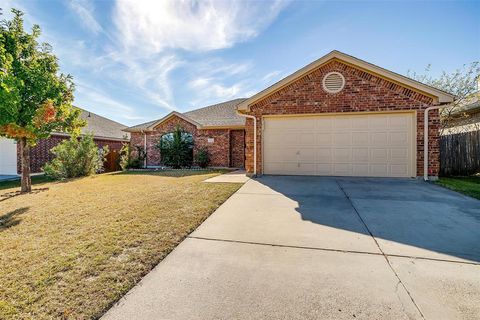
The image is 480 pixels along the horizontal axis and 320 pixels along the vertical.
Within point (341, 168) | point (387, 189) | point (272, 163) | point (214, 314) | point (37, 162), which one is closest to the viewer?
point (214, 314)

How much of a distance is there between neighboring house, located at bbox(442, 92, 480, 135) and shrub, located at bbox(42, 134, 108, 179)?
61.2 ft

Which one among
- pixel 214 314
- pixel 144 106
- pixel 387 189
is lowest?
pixel 214 314

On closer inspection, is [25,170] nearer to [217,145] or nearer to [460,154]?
[217,145]

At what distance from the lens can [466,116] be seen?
12.0 m

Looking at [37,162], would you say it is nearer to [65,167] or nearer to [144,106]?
[65,167]

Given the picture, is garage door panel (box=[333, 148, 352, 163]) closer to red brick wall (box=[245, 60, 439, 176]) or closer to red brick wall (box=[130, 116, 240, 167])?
red brick wall (box=[245, 60, 439, 176])

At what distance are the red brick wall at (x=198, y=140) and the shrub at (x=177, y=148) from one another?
0.39 m

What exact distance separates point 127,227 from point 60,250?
35.7 inches

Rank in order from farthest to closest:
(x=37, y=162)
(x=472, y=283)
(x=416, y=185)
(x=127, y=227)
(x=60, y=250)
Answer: (x=37, y=162) < (x=416, y=185) < (x=127, y=227) < (x=60, y=250) < (x=472, y=283)

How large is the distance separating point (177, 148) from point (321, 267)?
12.9 meters

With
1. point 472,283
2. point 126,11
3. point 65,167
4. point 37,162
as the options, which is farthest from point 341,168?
point 37,162

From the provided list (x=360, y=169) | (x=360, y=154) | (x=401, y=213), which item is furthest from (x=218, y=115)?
(x=401, y=213)

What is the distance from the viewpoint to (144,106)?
62.1 ft

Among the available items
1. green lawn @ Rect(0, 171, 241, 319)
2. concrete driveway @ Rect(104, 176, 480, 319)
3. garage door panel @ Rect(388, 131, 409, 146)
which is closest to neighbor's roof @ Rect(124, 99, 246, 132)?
Answer: garage door panel @ Rect(388, 131, 409, 146)
